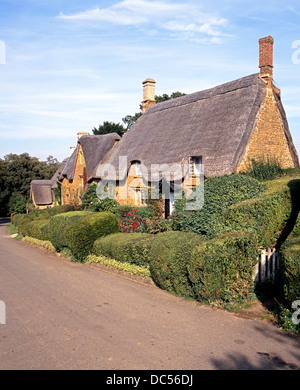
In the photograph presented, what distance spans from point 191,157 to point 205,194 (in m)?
7.30

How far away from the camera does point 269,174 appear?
52.8 ft

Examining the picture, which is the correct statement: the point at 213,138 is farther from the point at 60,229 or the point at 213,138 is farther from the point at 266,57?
the point at 60,229

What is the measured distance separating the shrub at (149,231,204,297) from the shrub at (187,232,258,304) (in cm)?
40

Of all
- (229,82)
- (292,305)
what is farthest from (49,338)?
(229,82)

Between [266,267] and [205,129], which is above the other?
[205,129]

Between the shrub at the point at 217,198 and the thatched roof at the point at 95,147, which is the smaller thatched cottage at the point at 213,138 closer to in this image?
the shrub at the point at 217,198

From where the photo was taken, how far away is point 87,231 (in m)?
13.7

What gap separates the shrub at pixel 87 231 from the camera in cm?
1369

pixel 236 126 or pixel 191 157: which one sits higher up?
pixel 236 126

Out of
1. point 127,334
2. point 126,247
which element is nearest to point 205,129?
point 126,247

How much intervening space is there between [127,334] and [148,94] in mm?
23785

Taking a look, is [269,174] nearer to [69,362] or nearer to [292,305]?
[292,305]

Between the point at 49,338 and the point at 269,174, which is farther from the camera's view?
the point at 269,174

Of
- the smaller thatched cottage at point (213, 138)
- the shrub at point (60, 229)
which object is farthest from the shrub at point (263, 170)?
the shrub at point (60, 229)
